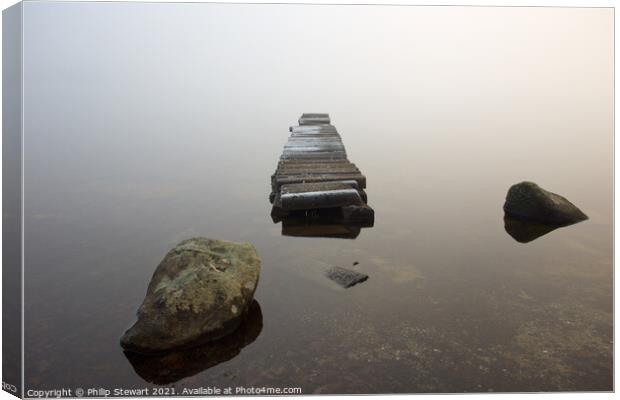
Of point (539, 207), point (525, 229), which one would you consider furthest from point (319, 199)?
point (539, 207)

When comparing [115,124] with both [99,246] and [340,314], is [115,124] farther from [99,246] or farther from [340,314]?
[340,314]

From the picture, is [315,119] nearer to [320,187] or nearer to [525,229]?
[320,187]

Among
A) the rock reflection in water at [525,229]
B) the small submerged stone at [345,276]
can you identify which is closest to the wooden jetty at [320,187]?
the small submerged stone at [345,276]

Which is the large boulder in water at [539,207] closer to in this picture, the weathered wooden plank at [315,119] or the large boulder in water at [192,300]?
the large boulder in water at [192,300]

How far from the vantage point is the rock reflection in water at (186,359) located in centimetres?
503

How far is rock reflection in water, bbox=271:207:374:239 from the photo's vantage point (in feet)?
28.1

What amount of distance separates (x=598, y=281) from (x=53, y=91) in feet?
63.5

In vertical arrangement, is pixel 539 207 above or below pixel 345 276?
above

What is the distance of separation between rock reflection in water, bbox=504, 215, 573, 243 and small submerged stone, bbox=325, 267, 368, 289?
2665mm

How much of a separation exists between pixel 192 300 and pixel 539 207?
228 inches

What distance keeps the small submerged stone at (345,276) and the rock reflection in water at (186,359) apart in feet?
4.75

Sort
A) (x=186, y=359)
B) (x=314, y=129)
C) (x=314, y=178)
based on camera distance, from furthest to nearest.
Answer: (x=314, y=129) < (x=314, y=178) < (x=186, y=359)

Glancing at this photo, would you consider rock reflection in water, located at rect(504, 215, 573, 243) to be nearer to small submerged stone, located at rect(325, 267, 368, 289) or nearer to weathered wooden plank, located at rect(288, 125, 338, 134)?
small submerged stone, located at rect(325, 267, 368, 289)

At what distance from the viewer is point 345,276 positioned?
685 centimetres
